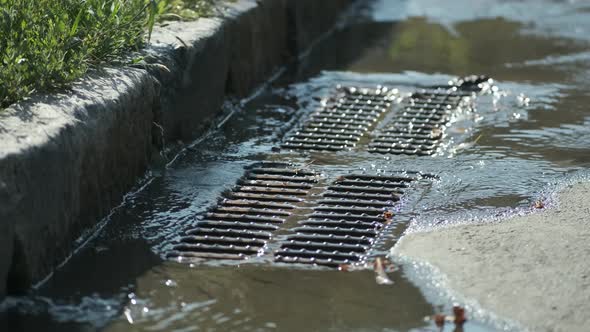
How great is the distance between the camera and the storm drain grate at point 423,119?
5.28 meters

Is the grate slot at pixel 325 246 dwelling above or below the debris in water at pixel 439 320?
below

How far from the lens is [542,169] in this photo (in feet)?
16.0

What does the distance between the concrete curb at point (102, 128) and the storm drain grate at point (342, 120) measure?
0.50 meters

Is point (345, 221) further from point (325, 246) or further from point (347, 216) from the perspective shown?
point (325, 246)

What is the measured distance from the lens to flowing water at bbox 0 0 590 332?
3549 mm

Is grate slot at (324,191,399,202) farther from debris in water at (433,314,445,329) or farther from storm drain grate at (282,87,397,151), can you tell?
debris in water at (433,314,445,329)

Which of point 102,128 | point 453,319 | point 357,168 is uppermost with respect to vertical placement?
point 102,128

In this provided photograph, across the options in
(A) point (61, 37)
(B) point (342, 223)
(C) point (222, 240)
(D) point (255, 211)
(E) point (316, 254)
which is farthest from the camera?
(A) point (61, 37)

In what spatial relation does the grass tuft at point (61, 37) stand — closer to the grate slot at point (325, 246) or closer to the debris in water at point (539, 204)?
the grate slot at point (325, 246)

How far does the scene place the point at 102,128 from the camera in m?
4.25

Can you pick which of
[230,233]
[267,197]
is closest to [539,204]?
[267,197]

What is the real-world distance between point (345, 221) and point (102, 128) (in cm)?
99

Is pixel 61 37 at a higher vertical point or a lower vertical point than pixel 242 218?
higher

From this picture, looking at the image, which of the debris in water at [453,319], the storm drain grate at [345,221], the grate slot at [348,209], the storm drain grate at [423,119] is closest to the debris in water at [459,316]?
the debris in water at [453,319]
